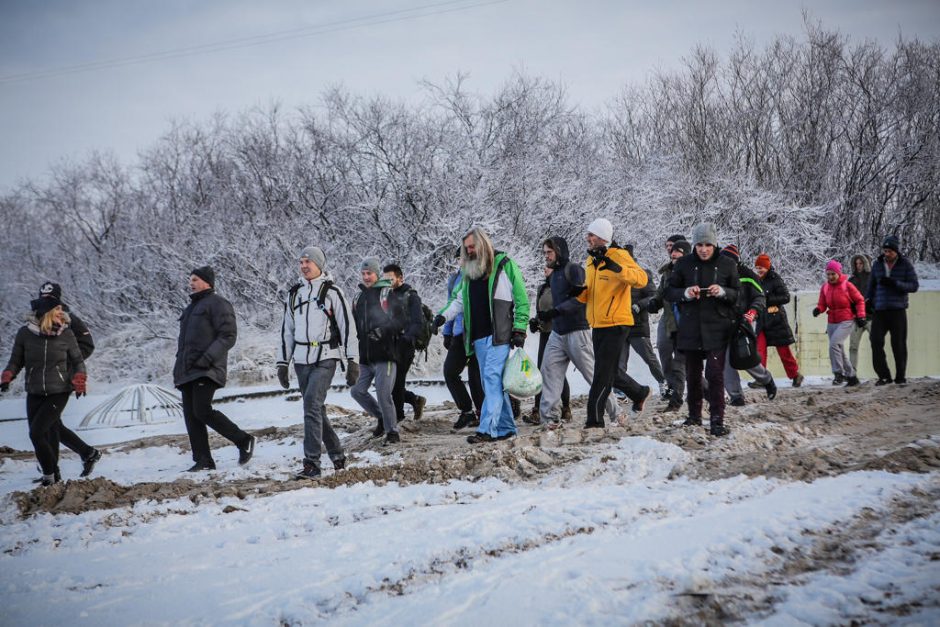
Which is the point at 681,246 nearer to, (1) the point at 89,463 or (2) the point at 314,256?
(2) the point at 314,256

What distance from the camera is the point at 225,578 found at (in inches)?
152

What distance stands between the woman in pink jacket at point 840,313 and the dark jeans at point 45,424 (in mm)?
9714

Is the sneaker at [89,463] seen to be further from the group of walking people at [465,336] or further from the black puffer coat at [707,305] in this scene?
the black puffer coat at [707,305]

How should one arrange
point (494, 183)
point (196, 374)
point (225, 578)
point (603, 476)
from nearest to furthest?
point (225, 578), point (603, 476), point (196, 374), point (494, 183)

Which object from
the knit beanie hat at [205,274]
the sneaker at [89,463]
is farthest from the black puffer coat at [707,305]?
the sneaker at [89,463]

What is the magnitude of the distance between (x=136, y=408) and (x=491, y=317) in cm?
812

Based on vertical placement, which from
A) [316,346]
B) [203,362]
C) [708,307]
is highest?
[708,307]

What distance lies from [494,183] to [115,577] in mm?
17762

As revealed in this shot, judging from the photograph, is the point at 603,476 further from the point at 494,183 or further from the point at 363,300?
the point at 494,183

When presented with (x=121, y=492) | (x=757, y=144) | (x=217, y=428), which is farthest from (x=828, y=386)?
(x=757, y=144)

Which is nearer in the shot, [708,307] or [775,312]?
[708,307]

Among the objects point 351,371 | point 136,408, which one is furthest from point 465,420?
point 136,408

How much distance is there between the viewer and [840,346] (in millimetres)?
11430

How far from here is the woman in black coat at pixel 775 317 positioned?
35.9 ft
